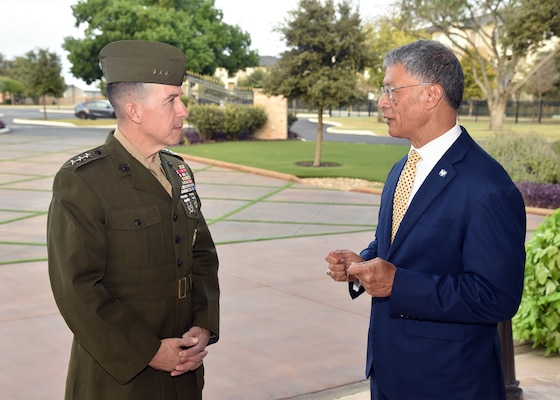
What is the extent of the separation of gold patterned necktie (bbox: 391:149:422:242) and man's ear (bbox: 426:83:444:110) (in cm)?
25

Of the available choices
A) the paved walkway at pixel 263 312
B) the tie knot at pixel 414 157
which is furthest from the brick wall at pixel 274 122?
the tie knot at pixel 414 157

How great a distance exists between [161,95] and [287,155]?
1751cm

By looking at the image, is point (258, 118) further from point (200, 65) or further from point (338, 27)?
point (200, 65)

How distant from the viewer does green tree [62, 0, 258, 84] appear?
1564 inches

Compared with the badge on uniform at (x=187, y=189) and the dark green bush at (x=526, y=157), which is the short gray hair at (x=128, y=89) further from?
the dark green bush at (x=526, y=157)

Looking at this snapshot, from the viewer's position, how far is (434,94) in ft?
7.80

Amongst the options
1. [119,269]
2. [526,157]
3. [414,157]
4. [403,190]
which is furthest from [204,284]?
[526,157]

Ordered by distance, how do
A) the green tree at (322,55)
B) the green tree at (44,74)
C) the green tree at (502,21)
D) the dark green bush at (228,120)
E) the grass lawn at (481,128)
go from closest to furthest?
the green tree at (322,55), the dark green bush at (228,120), the green tree at (502,21), the grass lawn at (481,128), the green tree at (44,74)

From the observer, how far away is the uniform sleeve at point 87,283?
87.2 inches

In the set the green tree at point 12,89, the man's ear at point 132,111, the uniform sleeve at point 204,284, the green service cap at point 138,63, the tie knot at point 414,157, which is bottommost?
the uniform sleeve at point 204,284

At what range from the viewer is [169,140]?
8.25 ft

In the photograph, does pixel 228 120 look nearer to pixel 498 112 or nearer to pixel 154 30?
pixel 154 30

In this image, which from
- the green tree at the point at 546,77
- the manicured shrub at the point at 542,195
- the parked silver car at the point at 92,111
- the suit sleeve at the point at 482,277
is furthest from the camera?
the green tree at the point at 546,77

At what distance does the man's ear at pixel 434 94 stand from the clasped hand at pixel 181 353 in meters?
1.30
